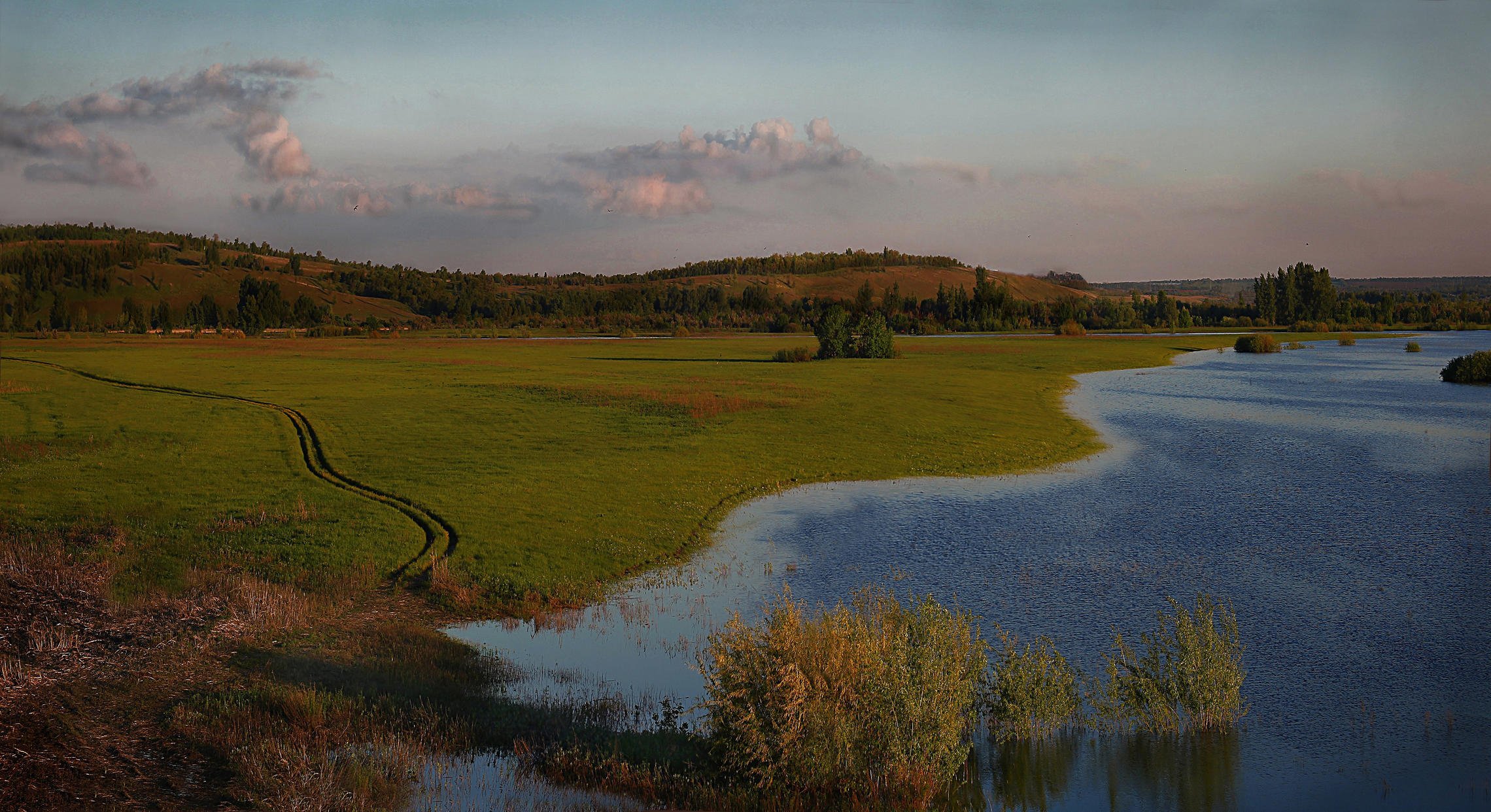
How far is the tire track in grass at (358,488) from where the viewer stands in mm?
19328

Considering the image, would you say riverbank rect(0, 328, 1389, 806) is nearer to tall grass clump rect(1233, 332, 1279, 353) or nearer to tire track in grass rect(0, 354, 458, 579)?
tire track in grass rect(0, 354, 458, 579)

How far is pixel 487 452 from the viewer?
30484mm

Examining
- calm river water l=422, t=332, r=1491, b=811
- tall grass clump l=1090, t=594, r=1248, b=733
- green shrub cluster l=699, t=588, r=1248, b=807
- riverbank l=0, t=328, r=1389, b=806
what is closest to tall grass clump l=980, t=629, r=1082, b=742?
green shrub cluster l=699, t=588, r=1248, b=807

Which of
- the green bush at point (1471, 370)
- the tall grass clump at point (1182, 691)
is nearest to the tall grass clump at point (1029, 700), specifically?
the tall grass clump at point (1182, 691)

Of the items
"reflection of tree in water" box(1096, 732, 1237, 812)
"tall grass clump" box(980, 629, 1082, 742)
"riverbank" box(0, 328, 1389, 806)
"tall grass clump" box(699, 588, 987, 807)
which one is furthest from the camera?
"riverbank" box(0, 328, 1389, 806)

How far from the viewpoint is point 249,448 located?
3128 cm

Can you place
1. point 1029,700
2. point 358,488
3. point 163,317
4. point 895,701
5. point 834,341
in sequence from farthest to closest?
point 163,317 < point 834,341 < point 358,488 < point 1029,700 < point 895,701

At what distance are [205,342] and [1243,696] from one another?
12393cm

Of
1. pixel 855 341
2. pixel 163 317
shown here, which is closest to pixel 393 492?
pixel 855 341

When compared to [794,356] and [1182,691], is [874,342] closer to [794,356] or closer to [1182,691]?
[794,356]

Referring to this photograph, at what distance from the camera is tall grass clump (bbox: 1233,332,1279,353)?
93.8m

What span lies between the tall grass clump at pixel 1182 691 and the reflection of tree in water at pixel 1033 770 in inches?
32.4

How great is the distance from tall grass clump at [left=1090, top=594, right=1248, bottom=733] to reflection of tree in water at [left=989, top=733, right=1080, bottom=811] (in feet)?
2.70

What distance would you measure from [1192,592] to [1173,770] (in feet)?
21.3
